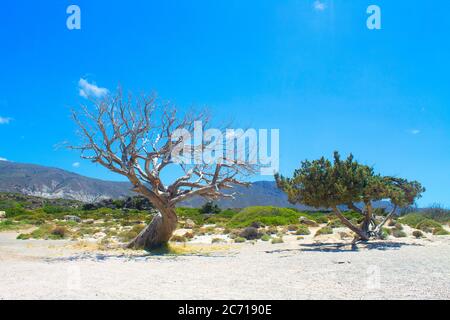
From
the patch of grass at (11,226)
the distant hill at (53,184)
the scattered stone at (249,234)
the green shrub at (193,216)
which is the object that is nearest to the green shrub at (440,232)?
the scattered stone at (249,234)

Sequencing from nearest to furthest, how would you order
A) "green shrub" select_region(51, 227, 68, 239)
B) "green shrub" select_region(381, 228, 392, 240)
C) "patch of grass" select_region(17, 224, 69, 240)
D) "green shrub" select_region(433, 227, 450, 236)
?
"green shrub" select_region(381, 228, 392, 240)
"patch of grass" select_region(17, 224, 69, 240)
"green shrub" select_region(51, 227, 68, 239)
"green shrub" select_region(433, 227, 450, 236)

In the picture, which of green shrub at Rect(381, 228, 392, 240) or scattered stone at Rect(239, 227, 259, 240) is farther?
scattered stone at Rect(239, 227, 259, 240)

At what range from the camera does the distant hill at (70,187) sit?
99312mm

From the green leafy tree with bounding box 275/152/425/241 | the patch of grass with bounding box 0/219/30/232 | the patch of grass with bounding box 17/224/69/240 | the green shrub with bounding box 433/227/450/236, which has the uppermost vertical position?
the green leafy tree with bounding box 275/152/425/241

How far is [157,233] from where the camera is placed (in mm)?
16422

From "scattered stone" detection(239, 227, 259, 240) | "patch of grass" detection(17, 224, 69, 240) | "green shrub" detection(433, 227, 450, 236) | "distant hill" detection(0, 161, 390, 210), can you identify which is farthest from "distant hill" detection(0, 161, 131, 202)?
"green shrub" detection(433, 227, 450, 236)

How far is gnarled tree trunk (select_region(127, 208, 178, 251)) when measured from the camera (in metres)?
16.2

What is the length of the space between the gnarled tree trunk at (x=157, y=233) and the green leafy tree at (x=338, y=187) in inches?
215

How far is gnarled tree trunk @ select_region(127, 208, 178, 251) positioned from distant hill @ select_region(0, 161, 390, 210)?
251 ft

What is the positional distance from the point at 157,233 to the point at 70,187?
374ft

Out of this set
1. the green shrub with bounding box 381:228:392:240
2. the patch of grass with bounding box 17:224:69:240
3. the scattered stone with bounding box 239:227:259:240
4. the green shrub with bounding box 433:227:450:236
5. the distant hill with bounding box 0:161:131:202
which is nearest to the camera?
the green shrub with bounding box 381:228:392:240

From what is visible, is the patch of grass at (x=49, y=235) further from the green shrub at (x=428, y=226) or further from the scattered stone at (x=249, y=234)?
the green shrub at (x=428, y=226)

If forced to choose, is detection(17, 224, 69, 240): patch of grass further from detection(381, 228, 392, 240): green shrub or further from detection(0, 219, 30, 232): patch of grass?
detection(381, 228, 392, 240): green shrub

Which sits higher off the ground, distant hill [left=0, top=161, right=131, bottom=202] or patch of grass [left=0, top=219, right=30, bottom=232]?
distant hill [left=0, top=161, right=131, bottom=202]
